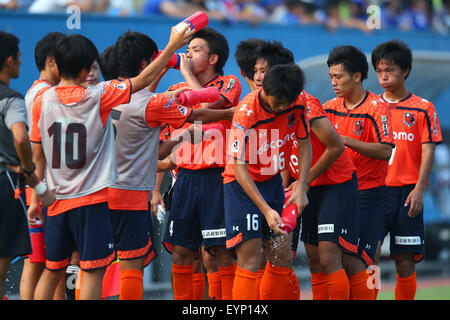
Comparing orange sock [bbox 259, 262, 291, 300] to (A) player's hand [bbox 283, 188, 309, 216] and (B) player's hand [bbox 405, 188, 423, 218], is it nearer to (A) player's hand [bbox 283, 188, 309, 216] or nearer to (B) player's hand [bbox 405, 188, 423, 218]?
(A) player's hand [bbox 283, 188, 309, 216]

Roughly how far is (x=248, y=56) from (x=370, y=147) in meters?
1.28

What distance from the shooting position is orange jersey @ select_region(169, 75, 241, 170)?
597cm

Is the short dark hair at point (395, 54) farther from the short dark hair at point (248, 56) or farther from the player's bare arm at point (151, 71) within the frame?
the player's bare arm at point (151, 71)

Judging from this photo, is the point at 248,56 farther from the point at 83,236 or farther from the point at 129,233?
the point at 83,236

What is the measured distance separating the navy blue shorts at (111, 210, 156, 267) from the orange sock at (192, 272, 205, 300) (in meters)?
0.85

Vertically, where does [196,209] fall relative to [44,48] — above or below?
below

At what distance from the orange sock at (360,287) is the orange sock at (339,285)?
270 millimetres

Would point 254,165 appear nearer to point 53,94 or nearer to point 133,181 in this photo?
point 133,181

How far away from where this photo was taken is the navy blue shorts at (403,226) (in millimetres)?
6730

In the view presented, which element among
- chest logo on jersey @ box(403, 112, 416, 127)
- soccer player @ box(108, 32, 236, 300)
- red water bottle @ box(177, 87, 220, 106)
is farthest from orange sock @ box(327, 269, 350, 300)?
chest logo on jersey @ box(403, 112, 416, 127)

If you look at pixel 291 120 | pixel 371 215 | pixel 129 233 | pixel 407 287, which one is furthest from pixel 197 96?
pixel 407 287

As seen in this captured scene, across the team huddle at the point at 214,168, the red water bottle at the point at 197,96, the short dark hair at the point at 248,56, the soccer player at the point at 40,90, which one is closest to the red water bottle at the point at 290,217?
the team huddle at the point at 214,168

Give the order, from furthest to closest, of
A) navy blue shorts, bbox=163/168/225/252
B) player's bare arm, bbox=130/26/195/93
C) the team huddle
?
navy blue shorts, bbox=163/168/225/252, player's bare arm, bbox=130/26/195/93, the team huddle

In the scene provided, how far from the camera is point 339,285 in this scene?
5652 millimetres
